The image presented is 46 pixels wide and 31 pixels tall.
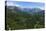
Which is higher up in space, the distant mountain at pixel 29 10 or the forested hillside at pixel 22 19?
the distant mountain at pixel 29 10

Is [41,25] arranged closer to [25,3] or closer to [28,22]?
[28,22]

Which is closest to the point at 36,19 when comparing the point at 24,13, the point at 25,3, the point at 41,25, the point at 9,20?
the point at 41,25

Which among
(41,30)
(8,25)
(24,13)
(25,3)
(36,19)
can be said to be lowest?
(41,30)

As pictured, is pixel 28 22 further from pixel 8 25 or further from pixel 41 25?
pixel 8 25

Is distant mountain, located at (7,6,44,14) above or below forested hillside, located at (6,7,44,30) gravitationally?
above

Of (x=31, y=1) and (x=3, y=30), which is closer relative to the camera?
(x=3, y=30)

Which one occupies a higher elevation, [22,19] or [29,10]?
[29,10]

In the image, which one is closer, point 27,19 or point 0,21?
point 0,21

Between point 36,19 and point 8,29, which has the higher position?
point 36,19

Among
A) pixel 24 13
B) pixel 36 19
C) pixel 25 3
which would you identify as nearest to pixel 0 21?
pixel 24 13
